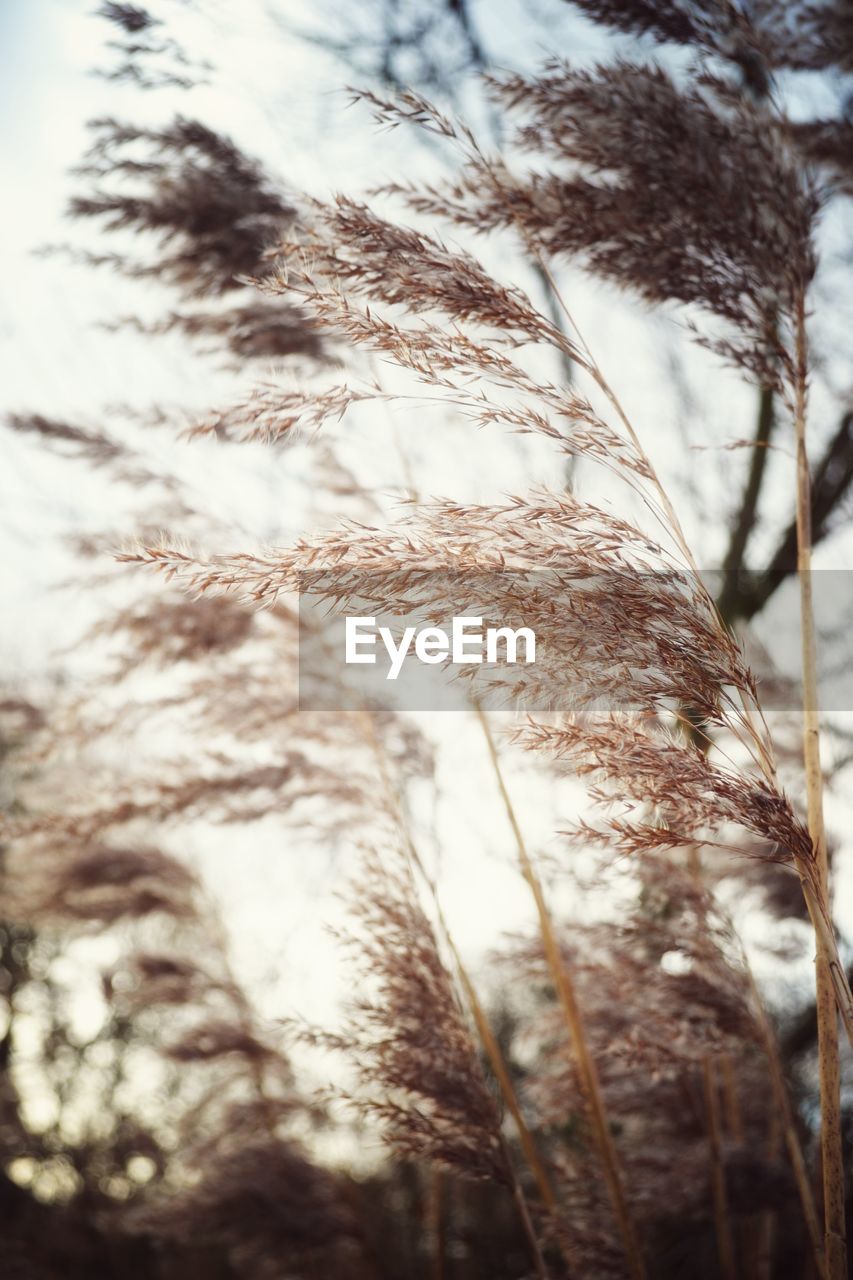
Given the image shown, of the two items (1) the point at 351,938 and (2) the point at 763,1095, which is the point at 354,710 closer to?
(1) the point at 351,938

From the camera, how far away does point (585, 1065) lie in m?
1.96

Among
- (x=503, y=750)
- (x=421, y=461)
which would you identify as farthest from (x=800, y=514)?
(x=421, y=461)

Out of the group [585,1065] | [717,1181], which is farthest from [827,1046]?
Answer: [717,1181]

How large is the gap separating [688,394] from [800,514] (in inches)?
106

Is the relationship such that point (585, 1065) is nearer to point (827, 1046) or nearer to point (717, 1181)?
point (717, 1181)

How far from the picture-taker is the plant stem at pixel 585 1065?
1.78 metres

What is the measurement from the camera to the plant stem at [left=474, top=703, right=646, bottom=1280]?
69.9 inches

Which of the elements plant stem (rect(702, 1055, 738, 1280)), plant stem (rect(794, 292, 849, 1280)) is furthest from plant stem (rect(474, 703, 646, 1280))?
plant stem (rect(794, 292, 849, 1280))

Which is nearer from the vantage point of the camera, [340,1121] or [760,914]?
[760,914]

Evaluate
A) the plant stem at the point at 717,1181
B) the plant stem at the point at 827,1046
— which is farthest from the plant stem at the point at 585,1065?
the plant stem at the point at 827,1046

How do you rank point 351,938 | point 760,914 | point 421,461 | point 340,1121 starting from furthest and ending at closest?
point 340,1121 → point 760,914 → point 421,461 → point 351,938

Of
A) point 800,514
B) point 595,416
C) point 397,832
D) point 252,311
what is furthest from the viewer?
point 252,311

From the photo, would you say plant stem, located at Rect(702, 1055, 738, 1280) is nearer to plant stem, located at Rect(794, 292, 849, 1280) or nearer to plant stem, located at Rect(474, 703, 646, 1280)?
plant stem, located at Rect(474, 703, 646, 1280)

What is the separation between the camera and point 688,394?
157 inches
